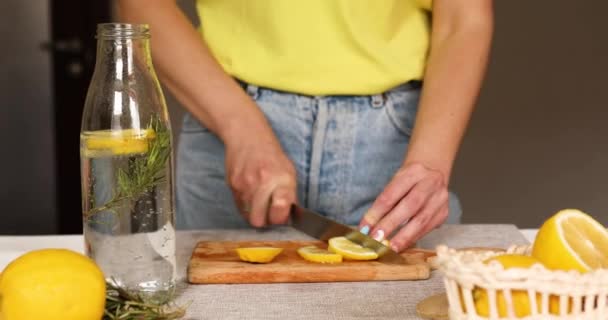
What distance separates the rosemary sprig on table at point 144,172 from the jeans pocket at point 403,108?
66cm

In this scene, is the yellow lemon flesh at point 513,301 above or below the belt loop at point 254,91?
below

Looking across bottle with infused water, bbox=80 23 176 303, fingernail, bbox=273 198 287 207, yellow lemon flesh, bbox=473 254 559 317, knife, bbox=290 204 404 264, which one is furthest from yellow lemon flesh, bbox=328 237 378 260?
yellow lemon flesh, bbox=473 254 559 317

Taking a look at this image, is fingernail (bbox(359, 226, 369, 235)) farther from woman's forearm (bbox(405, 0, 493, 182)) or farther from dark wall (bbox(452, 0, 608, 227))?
dark wall (bbox(452, 0, 608, 227))

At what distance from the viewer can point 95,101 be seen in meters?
1.01

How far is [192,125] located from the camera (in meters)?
1.63

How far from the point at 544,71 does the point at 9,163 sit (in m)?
2.30

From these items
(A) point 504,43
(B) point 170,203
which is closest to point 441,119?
(B) point 170,203

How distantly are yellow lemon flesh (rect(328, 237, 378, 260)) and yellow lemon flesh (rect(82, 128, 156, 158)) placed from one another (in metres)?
0.34

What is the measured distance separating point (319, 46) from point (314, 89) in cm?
8

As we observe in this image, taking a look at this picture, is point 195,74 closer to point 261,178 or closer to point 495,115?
point 261,178

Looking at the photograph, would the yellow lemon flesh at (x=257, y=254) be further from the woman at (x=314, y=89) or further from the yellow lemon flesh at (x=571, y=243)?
the yellow lemon flesh at (x=571, y=243)

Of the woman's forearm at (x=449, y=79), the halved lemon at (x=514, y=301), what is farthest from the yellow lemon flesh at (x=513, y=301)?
the woman's forearm at (x=449, y=79)

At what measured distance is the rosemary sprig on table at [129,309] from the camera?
35.7 inches

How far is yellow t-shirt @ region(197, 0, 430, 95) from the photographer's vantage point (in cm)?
155
